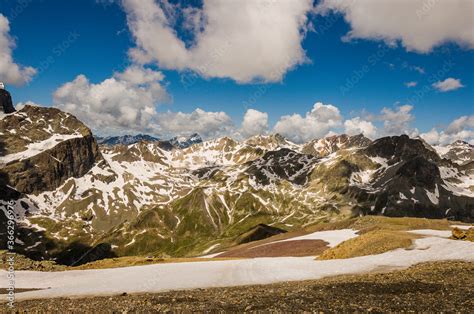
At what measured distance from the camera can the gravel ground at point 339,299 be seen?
2077 centimetres

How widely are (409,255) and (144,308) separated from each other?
32.2 m

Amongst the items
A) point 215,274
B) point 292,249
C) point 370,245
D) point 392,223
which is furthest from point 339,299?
point 392,223

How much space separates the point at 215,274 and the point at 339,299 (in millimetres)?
22985

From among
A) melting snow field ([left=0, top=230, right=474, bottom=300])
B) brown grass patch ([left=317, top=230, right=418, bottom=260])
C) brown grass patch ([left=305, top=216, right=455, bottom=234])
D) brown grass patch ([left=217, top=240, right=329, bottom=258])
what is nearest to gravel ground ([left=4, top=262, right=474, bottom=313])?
melting snow field ([left=0, top=230, right=474, bottom=300])

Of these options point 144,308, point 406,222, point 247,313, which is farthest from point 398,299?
point 406,222

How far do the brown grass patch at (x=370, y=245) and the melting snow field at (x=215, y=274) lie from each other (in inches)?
68.4

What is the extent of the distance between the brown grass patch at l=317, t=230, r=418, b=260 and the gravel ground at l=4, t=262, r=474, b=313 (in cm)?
1667

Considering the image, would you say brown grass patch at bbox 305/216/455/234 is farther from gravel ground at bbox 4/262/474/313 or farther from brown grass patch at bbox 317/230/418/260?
gravel ground at bbox 4/262/474/313

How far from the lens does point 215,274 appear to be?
43.6 meters

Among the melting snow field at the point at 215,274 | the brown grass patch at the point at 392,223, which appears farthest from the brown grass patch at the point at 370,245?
the brown grass patch at the point at 392,223

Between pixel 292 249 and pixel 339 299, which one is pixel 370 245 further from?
pixel 339 299

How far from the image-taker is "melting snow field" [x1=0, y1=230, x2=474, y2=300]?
36.3 meters

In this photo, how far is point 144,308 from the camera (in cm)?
2433

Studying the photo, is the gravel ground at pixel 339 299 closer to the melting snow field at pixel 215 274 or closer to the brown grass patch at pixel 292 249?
the melting snow field at pixel 215 274
